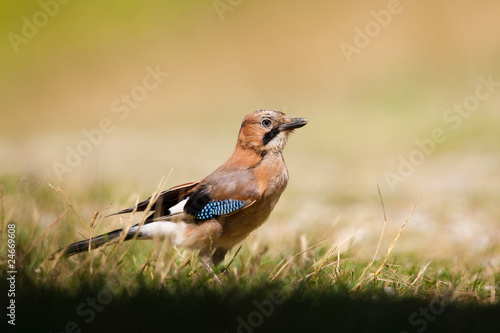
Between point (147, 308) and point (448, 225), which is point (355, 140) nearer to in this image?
point (448, 225)

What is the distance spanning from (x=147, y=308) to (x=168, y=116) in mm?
14285

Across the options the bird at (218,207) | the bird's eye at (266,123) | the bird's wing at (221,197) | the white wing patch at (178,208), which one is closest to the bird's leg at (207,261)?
the bird at (218,207)

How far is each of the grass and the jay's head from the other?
0.95 m

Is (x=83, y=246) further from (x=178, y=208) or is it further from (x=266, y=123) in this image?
(x=266, y=123)

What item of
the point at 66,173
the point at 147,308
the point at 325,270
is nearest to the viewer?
the point at 147,308

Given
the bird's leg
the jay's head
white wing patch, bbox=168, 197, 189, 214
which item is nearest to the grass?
the bird's leg

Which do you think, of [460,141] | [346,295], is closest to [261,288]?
[346,295]

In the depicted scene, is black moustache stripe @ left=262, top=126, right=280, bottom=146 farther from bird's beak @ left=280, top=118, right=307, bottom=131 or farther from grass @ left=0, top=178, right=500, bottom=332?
grass @ left=0, top=178, right=500, bottom=332

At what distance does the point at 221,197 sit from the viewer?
5.14 meters

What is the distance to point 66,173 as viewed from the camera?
860 centimetres

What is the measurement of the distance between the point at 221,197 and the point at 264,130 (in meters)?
0.76

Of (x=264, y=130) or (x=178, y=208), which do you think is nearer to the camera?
(x=178, y=208)

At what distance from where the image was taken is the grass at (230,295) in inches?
141

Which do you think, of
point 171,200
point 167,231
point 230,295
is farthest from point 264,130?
point 230,295
